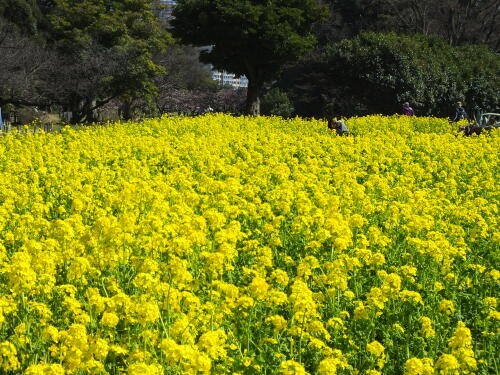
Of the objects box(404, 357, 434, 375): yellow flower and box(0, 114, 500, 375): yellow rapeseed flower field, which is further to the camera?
box(0, 114, 500, 375): yellow rapeseed flower field

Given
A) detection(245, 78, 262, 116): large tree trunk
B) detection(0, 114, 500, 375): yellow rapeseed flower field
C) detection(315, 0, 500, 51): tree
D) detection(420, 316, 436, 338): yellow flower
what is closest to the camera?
detection(0, 114, 500, 375): yellow rapeseed flower field

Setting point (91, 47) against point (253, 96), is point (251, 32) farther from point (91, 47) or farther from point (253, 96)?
point (91, 47)

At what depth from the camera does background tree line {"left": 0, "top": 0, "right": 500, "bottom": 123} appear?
2678 centimetres

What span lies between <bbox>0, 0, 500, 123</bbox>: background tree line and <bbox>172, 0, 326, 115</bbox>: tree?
5cm

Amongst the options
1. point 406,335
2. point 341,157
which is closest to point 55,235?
point 406,335

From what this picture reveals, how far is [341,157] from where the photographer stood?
11.9m

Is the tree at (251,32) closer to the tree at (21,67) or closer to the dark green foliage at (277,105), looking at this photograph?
the dark green foliage at (277,105)

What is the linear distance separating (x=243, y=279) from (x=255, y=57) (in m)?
23.6

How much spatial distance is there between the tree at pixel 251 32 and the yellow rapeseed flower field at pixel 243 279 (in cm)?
1745

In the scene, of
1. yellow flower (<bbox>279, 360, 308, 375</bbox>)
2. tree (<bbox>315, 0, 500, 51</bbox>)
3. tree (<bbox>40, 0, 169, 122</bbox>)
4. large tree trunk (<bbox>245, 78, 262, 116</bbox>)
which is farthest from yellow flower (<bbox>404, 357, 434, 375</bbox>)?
tree (<bbox>315, 0, 500, 51</bbox>)

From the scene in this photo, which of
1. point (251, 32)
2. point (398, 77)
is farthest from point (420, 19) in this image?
point (251, 32)

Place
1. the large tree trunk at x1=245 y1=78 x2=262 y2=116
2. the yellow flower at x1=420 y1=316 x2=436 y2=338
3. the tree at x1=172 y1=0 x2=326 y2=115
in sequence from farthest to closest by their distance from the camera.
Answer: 1. the large tree trunk at x1=245 y1=78 x2=262 y2=116
2. the tree at x1=172 y1=0 x2=326 y2=115
3. the yellow flower at x1=420 y1=316 x2=436 y2=338

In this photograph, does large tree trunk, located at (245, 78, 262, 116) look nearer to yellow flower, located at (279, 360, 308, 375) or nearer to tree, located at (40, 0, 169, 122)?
tree, located at (40, 0, 169, 122)

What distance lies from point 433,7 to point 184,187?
124 ft
